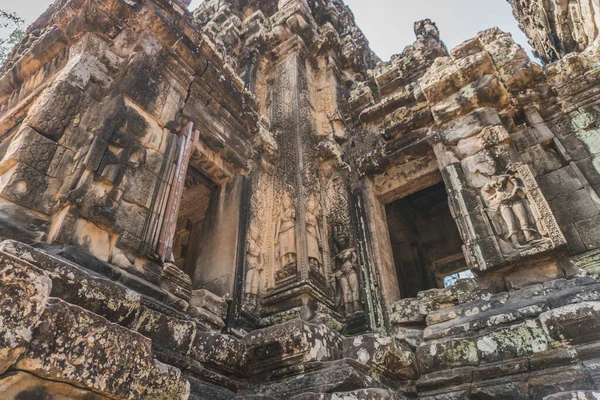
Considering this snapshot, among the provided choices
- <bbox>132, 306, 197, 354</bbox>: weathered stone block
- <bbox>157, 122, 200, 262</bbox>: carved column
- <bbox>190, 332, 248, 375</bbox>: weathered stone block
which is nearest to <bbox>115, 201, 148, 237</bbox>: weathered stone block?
<bbox>157, 122, 200, 262</bbox>: carved column

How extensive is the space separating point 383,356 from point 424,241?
23.1 feet

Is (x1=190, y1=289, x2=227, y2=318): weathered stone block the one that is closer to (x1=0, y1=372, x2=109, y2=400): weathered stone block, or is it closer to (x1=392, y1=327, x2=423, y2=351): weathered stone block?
(x1=392, y1=327, x2=423, y2=351): weathered stone block

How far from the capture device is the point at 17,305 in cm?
149

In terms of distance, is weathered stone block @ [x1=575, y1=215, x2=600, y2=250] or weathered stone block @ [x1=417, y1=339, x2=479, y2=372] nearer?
weathered stone block @ [x1=417, y1=339, x2=479, y2=372]

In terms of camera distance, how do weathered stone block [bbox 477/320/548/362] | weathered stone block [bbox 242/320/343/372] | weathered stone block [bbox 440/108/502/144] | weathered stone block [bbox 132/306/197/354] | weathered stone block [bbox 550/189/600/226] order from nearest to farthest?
1. weathered stone block [bbox 132/306/197/354]
2. weathered stone block [bbox 477/320/548/362]
3. weathered stone block [bbox 242/320/343/372]
4. weathered stone block [bbox 550/189/600/226]
5. weathered stone block [bbox 440/108/502/144]

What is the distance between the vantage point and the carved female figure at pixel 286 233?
18.4ft

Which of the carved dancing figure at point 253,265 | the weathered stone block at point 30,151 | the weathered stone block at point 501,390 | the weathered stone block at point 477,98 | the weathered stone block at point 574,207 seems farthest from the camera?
the weathered stone block at point 477,98

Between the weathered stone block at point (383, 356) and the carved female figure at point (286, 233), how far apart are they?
5.70 feet

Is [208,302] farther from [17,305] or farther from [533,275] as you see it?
[533,275]

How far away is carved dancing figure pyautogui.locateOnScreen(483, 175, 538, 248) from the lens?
4.48 metres

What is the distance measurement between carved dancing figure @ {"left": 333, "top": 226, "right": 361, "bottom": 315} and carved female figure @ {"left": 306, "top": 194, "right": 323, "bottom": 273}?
340 mm

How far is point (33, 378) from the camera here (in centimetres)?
156

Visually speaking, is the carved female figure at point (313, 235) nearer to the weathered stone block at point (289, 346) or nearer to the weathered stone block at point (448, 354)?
the weathered stone block at point (289, 346)

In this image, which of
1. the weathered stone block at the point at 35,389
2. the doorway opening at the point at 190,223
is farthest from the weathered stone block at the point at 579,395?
the doorway opening at the point at 190,223
